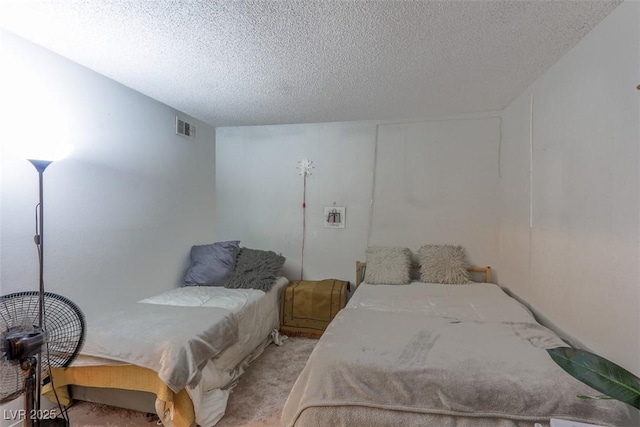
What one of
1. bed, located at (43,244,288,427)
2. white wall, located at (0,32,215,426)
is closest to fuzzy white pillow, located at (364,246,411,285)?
bed, located at (43,244,288,427)

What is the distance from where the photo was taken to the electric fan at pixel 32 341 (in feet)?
3.95

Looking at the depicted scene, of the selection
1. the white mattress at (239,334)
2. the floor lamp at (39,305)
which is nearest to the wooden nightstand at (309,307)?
the white mattress at (239,334)

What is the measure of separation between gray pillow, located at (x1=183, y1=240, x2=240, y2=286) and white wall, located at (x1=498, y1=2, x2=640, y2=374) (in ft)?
8.88

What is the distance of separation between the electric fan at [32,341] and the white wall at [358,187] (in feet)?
7.57

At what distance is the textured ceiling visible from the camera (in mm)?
1423

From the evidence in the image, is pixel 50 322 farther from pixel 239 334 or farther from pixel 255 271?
pixel 255 271

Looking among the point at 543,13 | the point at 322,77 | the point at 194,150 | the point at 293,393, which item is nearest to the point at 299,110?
the point at 322,77

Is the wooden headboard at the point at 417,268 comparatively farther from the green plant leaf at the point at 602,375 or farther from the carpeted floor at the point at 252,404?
the green plant leaf at the point at 602,375

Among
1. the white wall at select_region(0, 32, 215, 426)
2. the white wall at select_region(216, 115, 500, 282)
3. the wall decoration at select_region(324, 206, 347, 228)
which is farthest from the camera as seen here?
the wall decoration at select_region(324, 206, 347, 228)

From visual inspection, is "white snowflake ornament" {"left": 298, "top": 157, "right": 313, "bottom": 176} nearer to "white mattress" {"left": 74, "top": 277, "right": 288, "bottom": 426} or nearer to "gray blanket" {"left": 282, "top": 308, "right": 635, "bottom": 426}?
"white mattress" {"left": 74, "top": 277, "right": 288, "bottom": 426}

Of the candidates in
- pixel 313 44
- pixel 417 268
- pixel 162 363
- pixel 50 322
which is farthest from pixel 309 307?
pixel 313 44

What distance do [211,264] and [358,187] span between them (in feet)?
5.94

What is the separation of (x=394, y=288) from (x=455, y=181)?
136cm

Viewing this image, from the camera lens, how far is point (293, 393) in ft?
4.63
